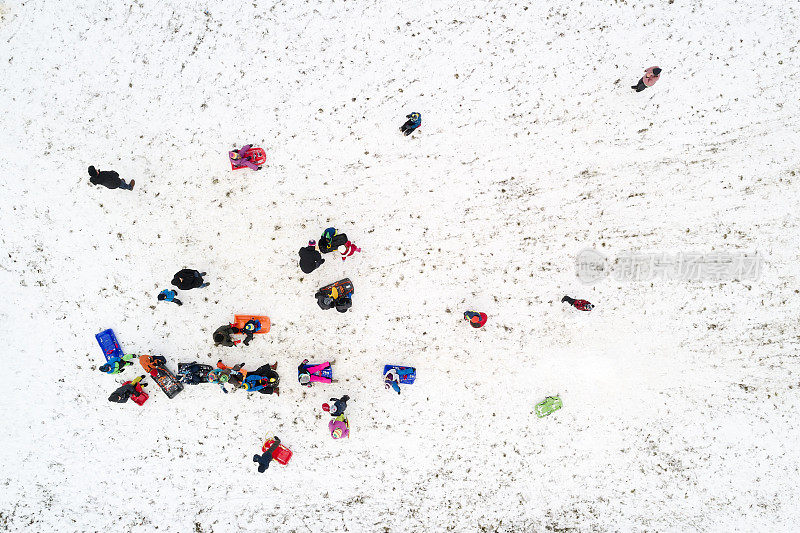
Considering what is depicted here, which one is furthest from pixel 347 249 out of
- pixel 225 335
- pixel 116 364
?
pixel 116 364

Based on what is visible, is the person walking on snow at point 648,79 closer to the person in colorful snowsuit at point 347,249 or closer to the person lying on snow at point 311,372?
the person in colorful snowsuit at point 347,249

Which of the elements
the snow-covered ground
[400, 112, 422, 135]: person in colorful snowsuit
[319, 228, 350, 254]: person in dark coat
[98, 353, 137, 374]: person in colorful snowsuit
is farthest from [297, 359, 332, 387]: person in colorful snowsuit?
[400, 112, 422, 135]: person in colorful snowsuit

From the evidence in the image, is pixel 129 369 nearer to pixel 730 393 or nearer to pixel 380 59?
pixel 380 59

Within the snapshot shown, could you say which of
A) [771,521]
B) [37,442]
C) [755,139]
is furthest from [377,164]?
[771,521]

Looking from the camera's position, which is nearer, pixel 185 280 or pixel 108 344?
pixel 185 280

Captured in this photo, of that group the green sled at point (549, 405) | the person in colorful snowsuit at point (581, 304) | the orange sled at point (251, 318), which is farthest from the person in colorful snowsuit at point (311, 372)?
the person in colorful snowsuit at point (581, 304)

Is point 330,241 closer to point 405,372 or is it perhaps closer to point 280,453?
point 405,372

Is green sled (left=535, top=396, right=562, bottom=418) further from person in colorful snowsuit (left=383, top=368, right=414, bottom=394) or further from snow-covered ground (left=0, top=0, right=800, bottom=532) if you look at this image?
person in colorful snowsuit (left=383, top=368, right=414, bottom=394)
